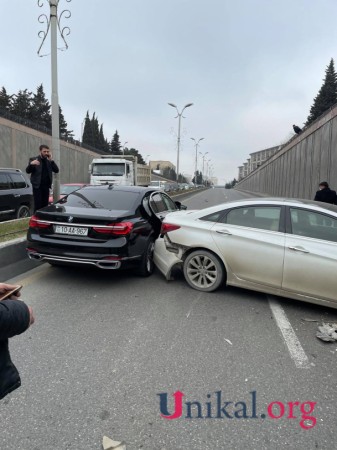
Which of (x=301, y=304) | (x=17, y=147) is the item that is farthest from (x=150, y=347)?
(x=17, y=147)

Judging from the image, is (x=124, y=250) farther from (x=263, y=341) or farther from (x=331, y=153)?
(x=331, y=153)

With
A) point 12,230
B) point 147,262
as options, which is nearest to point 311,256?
point 147,262

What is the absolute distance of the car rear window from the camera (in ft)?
18.6

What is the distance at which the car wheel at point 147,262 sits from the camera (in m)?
5.66

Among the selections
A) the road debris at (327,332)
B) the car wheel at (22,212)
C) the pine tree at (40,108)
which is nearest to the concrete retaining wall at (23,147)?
the car wheel at (22,212)

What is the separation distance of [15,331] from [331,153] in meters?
18.1

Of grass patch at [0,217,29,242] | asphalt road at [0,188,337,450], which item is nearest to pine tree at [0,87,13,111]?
grass patch at [0,217,29,242]

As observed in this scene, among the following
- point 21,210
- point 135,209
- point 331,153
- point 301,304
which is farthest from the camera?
point 331,153

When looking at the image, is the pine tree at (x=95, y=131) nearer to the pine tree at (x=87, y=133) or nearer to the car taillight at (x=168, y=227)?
the pine tree at (x=87, y=133)

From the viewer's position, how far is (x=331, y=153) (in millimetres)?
17000

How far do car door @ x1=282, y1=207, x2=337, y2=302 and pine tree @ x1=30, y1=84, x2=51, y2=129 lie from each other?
7967cm

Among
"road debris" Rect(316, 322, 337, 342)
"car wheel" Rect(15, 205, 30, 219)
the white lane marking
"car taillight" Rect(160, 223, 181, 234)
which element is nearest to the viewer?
the white lane marking

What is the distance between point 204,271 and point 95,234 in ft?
5.52

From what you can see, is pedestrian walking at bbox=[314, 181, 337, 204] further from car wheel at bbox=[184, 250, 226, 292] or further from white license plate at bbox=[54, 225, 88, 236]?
white license plate at bbox=[54, 225, 88, 236]
